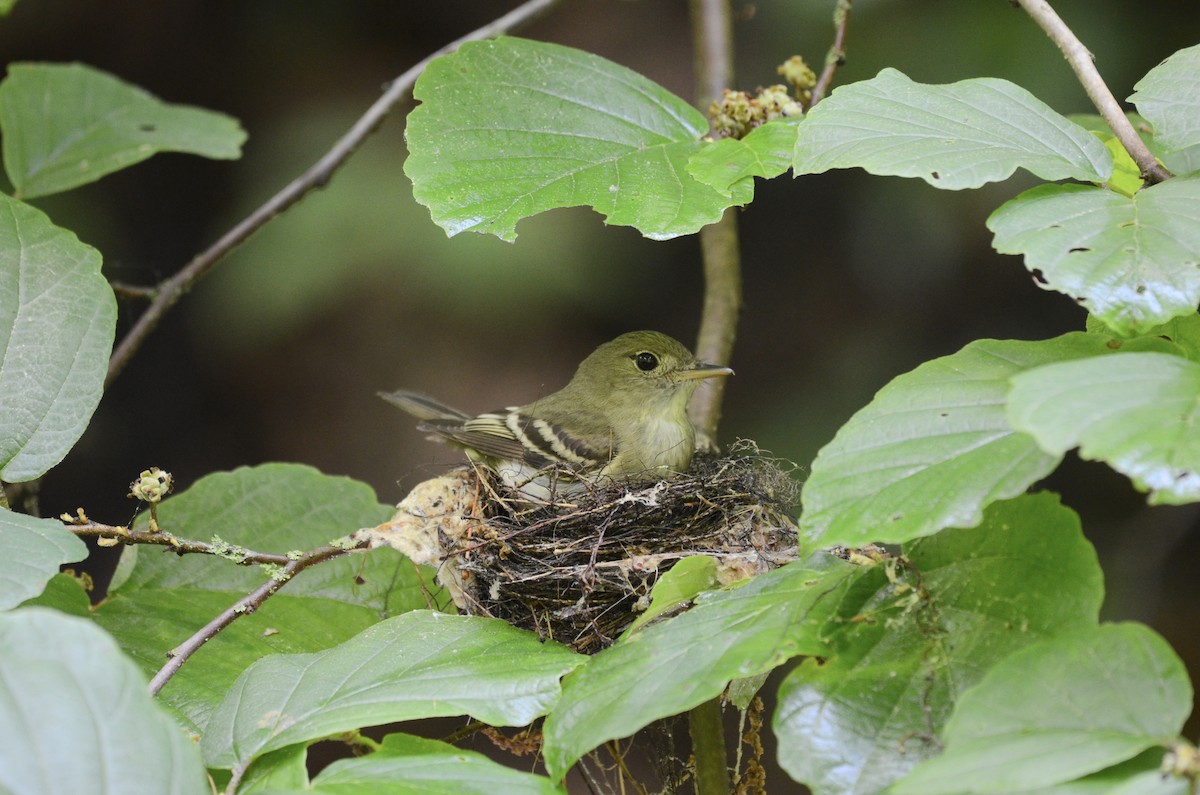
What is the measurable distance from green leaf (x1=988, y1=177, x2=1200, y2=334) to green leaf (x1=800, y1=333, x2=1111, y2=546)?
0.63 feet

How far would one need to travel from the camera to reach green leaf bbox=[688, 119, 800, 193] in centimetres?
247

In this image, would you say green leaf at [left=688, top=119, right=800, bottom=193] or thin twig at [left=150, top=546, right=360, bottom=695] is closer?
thin twig at [left=150, top=546, right=360, bottom=695]

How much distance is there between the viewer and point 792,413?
656cm

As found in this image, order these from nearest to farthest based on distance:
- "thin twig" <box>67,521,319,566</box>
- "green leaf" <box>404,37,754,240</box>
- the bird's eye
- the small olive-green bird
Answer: "thin twig" <box>67,521,319,566</box>, "green leaf" <box>404,37,754,240</box>, the small olive-green bird, the bird's eye

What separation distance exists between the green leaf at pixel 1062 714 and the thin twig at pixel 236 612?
4.61 feet

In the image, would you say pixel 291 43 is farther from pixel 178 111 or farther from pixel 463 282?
pixel 178 111

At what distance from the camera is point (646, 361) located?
4699 mm

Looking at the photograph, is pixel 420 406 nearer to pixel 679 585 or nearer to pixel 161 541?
pixel 161 541

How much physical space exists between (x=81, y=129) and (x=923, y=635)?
3388 mm

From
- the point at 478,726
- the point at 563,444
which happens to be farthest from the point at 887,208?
the point at 478,726

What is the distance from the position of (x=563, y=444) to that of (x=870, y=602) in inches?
100

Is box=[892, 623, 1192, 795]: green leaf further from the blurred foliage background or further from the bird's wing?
the blurred foliage background

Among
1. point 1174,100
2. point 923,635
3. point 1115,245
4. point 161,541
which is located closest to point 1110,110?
point 1174,100

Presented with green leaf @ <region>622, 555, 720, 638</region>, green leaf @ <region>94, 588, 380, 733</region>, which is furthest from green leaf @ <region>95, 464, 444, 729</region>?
green leaf @ <region>622, 555, 720, 638</region>
